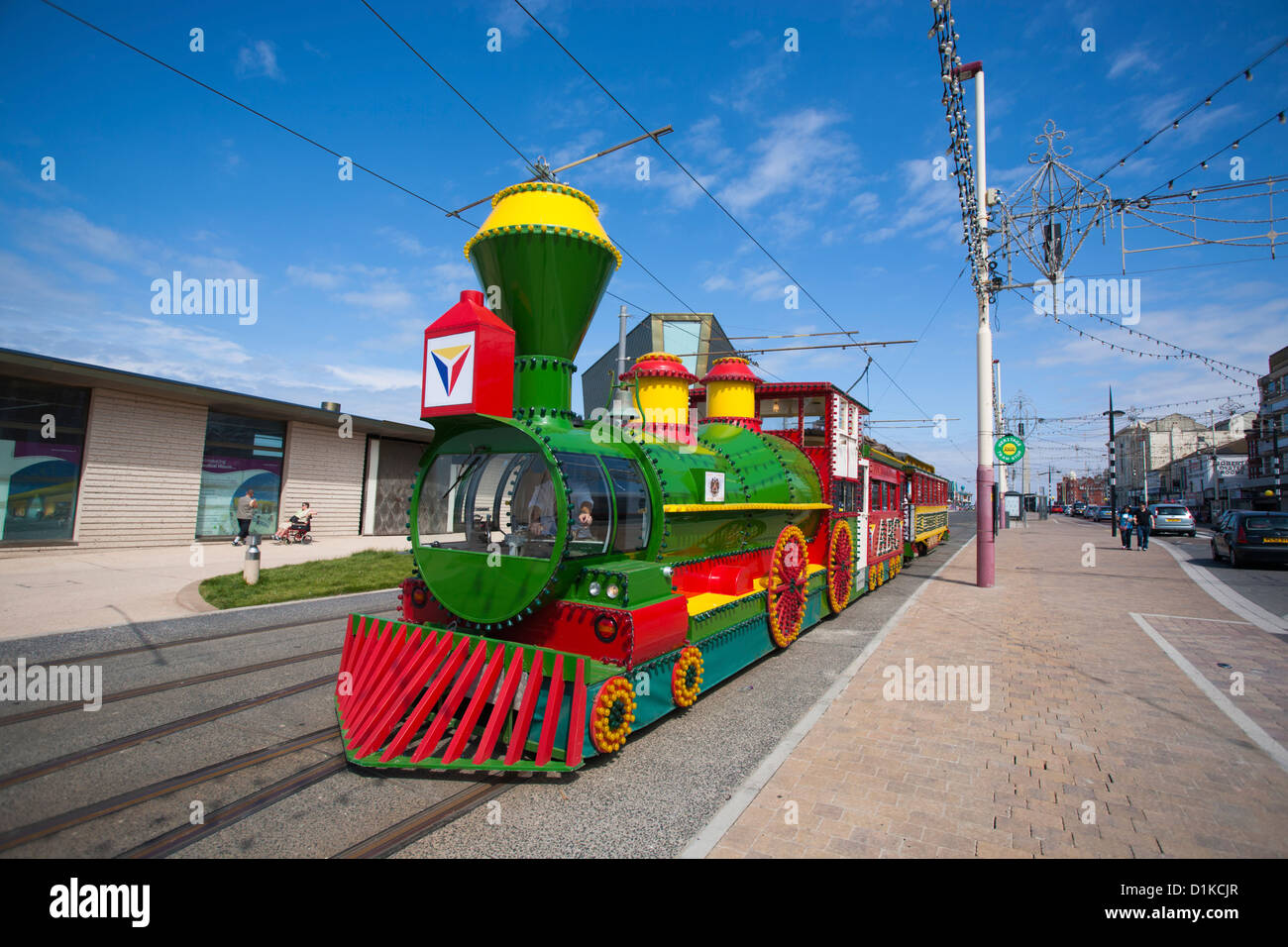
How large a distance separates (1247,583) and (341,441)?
2465 centimetres

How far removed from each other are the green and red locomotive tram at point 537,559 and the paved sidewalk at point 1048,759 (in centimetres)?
130

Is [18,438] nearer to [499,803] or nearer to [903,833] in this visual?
[499,803]

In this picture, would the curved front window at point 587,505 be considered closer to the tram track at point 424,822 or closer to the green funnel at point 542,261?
the green funnel at point 542,261

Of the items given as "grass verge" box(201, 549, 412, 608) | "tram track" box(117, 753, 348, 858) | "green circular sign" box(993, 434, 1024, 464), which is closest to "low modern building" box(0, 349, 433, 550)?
"grass verge" box(201, 549, 412, 608)

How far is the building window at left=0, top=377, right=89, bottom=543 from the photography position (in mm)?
11844

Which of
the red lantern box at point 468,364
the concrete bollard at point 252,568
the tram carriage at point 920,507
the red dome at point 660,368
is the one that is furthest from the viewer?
the tram carriage at point 920,507

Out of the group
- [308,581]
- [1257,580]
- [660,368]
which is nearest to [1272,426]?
[1257,580]

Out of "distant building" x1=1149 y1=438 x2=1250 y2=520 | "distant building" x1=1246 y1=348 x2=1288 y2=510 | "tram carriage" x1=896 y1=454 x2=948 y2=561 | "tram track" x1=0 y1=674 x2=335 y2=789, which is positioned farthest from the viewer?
"distant building" x1=1149 y1=438 x2=1250 y2=520

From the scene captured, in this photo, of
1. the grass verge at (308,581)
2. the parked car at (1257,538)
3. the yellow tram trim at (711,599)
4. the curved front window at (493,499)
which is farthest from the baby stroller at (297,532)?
the parked car at (1257,538)

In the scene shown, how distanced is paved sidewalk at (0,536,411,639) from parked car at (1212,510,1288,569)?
24.6 m

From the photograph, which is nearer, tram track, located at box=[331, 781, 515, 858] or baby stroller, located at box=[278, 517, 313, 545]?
tram track, located at box=[331, 781, 515, 858]

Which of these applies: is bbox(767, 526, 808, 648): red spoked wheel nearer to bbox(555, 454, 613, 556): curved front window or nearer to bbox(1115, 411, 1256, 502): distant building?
bbox(555, 454, 613, 556): curved front window

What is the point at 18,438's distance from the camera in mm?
11953

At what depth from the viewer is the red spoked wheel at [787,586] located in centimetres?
709
